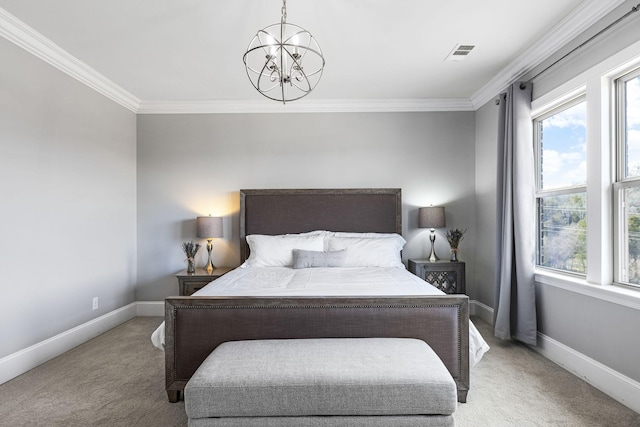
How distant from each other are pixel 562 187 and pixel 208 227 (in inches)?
139

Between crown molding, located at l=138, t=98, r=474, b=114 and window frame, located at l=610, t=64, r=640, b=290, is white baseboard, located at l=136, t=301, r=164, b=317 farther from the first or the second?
window frame, located at l=610, t=64, r=640, b=290

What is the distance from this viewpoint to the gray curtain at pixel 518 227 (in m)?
3.14

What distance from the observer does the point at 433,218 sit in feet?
13.7

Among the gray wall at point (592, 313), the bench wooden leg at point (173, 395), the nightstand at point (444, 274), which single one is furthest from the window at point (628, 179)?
the bench wooden leg at point (173, 395)

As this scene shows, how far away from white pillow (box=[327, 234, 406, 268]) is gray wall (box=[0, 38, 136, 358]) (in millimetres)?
2420

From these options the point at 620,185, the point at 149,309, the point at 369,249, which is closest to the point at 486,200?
the point at 369,249

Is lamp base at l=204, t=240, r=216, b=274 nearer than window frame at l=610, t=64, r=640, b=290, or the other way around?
window frame at l=610, t=64, r=640, b=290

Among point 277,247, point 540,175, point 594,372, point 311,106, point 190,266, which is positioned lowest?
point 594,372

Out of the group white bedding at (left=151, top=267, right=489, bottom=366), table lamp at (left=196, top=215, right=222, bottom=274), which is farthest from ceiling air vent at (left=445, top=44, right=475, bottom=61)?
table lamp at (left=196, top=215, right=222, bottom=274)

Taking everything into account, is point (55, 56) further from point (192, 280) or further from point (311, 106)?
point (311, 106)

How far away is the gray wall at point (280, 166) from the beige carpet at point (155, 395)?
1546 mm

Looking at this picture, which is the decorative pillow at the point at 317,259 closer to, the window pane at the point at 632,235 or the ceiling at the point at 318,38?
the ceiling at the point at 318,38

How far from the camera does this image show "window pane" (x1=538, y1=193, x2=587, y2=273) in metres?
2.88

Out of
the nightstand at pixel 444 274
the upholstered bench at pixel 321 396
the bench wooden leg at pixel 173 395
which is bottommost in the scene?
the bench wooden leg at pixel 173 395
